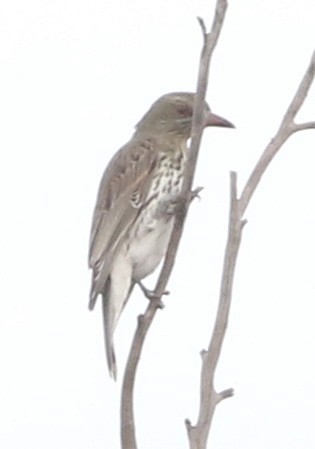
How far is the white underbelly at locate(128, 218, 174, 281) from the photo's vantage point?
6.33 meters

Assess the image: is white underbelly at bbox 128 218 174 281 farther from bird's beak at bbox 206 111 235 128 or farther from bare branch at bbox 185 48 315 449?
bare branch at bbox 185 48 315 449

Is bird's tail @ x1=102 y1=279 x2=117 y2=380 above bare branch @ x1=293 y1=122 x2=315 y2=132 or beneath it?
beneath

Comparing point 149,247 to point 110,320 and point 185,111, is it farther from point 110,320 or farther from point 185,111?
point 185,111

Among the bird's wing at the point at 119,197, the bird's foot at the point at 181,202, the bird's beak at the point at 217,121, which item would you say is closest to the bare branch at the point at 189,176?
the bird's foot at the point at 181,202

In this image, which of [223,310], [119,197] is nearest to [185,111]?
[119,197]

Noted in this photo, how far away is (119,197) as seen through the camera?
6.46 meters

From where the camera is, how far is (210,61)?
13.0 feet

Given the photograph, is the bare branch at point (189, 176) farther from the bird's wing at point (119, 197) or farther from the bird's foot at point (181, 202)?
the bird's wing at point (119, 197)

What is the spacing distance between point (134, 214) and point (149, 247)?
17cm

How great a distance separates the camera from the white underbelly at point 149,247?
6332 mm

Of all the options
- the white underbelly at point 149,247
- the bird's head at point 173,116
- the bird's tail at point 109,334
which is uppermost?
the bird's head at point 173,116

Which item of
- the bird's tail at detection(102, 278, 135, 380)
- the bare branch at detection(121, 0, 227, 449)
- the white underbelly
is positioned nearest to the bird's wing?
the white underbelly

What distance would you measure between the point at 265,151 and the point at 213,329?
2.03 feet

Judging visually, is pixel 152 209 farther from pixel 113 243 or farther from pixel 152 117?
pixel 152 117
